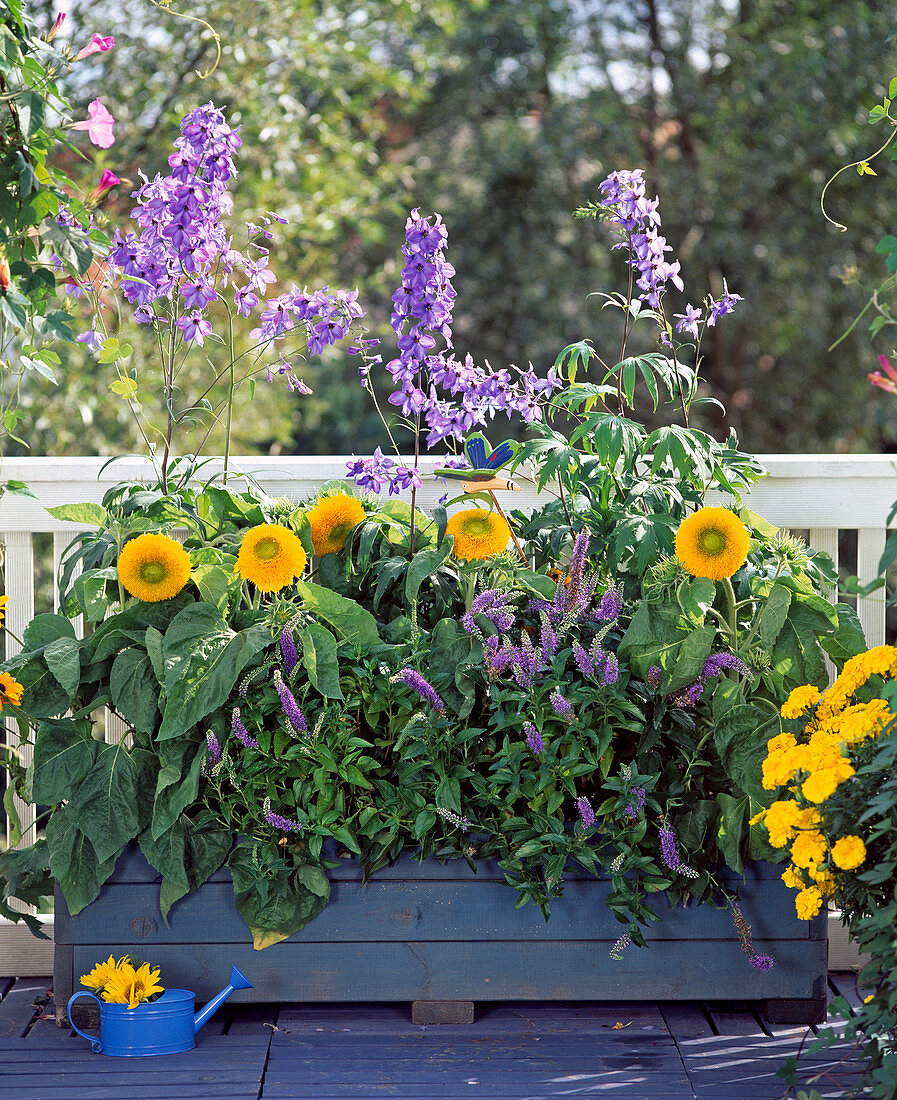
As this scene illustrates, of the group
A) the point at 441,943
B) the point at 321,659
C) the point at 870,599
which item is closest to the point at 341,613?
the point at 321,659

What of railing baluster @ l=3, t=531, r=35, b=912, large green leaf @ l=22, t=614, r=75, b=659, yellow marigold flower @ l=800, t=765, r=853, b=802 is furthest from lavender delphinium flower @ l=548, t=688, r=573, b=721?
railing baluster @ l=3, t=531, r=35, b=912

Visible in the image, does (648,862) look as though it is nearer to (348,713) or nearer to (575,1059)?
(575,1059)

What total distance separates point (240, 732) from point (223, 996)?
1.45 ft

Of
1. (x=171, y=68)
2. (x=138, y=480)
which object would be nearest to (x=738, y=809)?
(x=138, y=480)

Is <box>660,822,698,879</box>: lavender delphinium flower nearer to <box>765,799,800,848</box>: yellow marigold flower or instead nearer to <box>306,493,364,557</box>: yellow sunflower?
<box>765,799,800,848</box>: yellow marigold flower

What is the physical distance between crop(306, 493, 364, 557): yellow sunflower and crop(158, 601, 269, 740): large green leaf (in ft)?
0.72

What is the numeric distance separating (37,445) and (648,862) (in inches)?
114

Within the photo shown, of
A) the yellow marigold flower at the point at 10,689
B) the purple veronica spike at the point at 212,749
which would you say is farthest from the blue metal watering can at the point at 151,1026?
the yellow marigold flower at the point at 10,689

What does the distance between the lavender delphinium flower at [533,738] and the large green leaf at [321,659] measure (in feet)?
1.00

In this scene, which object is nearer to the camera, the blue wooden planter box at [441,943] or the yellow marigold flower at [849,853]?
the yellow marigold flower at [849,853]

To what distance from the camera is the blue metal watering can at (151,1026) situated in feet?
5.97

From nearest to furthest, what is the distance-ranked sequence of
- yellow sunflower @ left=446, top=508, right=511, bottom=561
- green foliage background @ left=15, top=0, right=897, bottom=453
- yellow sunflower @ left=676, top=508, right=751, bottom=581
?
yellow sunflower @ left=676, top=508, right=751, bottom=581
yellow sunflower @ left=446, top=508, right=511, bottom=561
green foliage background @ left=15, top=0, right=897, bottom=453

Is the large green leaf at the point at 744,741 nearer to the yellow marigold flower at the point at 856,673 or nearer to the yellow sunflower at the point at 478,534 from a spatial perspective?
the yellow marigold flower at the point at 856,673

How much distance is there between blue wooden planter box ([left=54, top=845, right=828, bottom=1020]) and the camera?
6.25 ft
